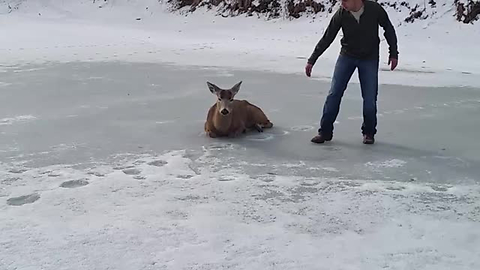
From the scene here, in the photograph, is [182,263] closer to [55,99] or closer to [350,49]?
[350,49]

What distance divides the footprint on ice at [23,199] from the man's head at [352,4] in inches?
110

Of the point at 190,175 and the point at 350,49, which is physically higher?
the point at 350,49

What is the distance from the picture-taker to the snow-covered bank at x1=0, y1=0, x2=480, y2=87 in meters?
10.8

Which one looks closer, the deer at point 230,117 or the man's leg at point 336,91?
the man's leg at point 336,91

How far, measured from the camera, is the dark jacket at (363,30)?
5277 mm

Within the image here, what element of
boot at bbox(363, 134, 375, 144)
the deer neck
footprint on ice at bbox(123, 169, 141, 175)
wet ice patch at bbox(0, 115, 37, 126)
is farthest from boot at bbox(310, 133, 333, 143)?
wet ice patch at bbox(0, 115, 37, 126)

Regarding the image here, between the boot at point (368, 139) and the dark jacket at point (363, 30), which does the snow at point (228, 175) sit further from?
the dark jacket at point (363, 30)

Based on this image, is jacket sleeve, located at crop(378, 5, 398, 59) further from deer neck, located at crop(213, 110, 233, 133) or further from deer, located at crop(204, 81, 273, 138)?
deer neck, located at crop(213, 110, 233, 133)

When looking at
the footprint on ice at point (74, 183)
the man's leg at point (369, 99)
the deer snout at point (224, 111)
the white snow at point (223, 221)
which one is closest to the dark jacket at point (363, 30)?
the man's leg at point (369, 99)

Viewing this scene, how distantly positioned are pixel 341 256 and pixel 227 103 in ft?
9.10

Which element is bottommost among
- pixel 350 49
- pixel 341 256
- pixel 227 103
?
pixel 341 256

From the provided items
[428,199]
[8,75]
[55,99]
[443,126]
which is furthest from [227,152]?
[8,75]

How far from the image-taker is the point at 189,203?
12.7 feet

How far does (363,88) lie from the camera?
5.56 meters
